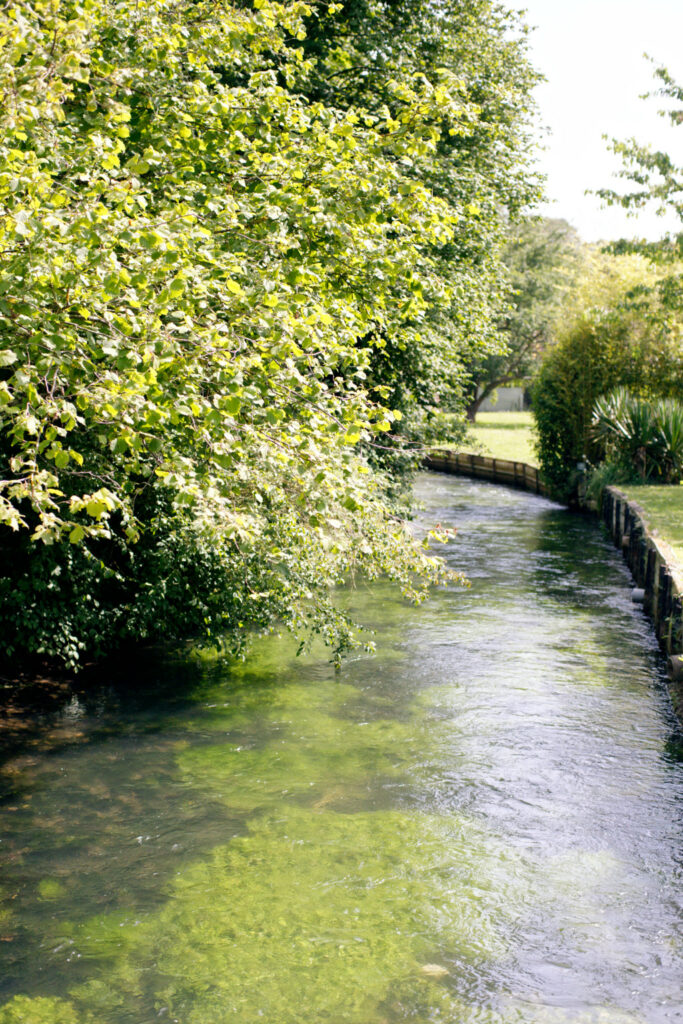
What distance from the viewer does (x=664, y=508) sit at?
21969mm

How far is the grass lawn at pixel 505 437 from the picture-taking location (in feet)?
144

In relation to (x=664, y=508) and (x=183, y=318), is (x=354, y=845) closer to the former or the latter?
(x=183, y=318)

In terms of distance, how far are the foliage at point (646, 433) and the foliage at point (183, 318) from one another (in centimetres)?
1396

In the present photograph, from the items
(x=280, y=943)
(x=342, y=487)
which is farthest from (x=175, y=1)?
(x=280, y=943)

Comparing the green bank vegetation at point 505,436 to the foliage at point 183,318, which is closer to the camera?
the foliage at point 183,318

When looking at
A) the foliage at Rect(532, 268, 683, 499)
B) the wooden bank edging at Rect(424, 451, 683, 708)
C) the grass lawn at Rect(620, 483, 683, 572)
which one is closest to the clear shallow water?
the wooden bank edging at Rect(424, 451, 683, 708)

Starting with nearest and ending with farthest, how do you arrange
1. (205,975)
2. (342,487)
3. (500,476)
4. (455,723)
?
(205,975)
(342,487)
(455,723)
(500,476)

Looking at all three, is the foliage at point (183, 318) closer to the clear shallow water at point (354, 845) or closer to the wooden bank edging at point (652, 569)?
the clear shallow water at point (354, 845)

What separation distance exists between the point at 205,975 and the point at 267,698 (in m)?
5.82

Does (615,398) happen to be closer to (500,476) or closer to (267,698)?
(500,476)

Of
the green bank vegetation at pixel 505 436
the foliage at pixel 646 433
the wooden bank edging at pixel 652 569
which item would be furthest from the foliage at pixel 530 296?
the wooden bank edging at pixel 652 569

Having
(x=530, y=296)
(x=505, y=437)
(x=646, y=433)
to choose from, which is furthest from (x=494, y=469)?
(x=530, y=296)

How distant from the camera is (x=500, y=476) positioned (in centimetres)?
3866

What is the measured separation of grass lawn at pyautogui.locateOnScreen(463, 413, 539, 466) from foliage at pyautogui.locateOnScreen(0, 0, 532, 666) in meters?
25.4
